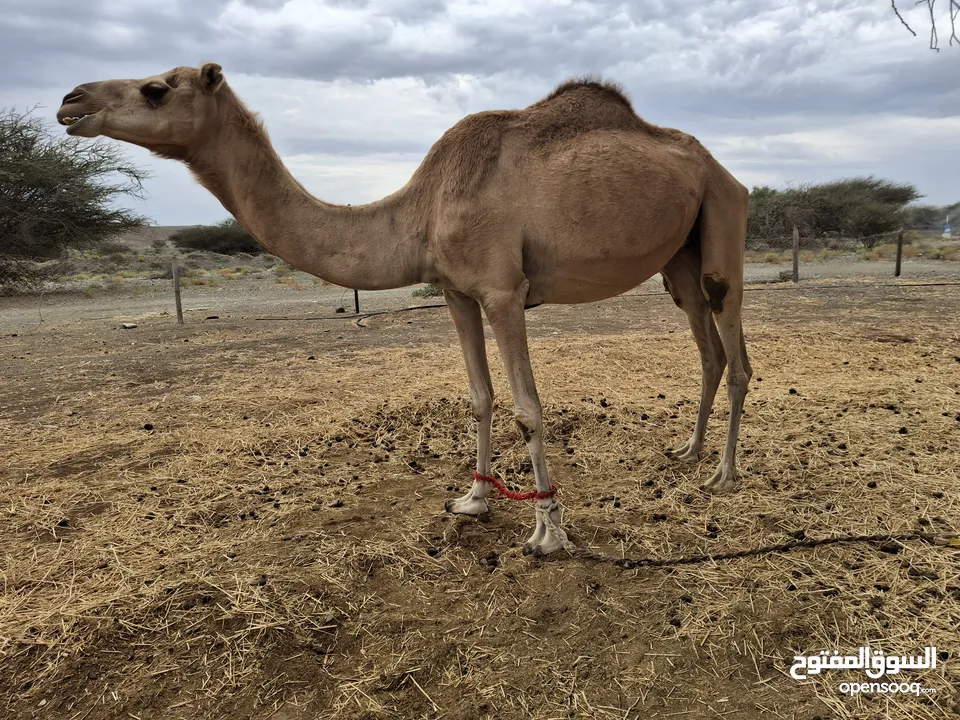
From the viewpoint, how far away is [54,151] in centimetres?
1897

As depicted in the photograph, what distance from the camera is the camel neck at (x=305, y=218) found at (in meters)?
3.45

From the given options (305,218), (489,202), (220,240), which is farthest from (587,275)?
(220,240)

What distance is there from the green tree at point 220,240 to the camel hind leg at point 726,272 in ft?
136

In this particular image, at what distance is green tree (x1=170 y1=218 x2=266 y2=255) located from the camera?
42688 mm

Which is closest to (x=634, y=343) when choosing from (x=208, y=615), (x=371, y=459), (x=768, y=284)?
(x=371, y=459)

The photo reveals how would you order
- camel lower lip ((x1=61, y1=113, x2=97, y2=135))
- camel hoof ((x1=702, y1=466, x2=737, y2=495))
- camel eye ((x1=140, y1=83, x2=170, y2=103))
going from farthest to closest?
camel hoof ((x1=702, y1=466, x2=737, y2=495)), camel eye ((x1=140, y1=83, x2=170, y2=103)), camel lower lip ((x1=61, y1=113, x2=97, y2=135))

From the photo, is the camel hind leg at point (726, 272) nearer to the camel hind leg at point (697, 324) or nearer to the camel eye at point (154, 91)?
the camel hind leg at point (697, 324)

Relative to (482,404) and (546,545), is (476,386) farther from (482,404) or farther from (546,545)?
(546,545)

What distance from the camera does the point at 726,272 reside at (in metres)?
4.23

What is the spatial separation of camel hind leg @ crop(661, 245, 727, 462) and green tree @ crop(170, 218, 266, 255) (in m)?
41.1

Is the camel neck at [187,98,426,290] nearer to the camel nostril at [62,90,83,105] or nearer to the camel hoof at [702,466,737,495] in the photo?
the camel nostril at [62,90,83,105]
